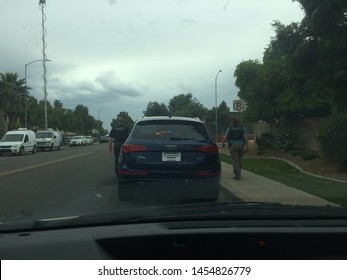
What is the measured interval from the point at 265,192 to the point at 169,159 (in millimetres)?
2912

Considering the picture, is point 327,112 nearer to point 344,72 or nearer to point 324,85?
point 324,85

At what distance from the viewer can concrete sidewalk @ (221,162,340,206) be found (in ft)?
32.1

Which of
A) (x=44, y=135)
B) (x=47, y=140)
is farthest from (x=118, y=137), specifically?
(x=44, y=135)

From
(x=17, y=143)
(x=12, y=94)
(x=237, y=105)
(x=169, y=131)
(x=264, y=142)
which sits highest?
(x=12, y=94)

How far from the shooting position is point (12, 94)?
6006 centimetres

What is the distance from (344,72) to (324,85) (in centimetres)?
164

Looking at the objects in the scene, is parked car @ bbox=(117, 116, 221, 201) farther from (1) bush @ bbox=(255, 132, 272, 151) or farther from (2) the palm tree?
(2) the palm tree

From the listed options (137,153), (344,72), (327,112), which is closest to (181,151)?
(137,153)

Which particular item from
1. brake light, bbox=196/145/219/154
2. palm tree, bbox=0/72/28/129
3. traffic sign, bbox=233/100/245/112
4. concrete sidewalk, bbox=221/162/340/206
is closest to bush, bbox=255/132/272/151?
traffic sign, bbox=233/100/245/112

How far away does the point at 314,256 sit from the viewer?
2824 millimetres

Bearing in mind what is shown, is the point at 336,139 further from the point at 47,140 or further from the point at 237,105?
the point at 47,140

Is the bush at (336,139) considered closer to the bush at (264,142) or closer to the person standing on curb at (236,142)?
the person standing on curb at (236,142)

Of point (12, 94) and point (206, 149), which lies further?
point (12, 94)

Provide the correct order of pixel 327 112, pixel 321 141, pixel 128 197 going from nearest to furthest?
1. pixel 128 197
2. pixel 321 141
3. pixel 327 112
